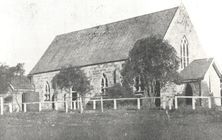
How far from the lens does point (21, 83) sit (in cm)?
4634

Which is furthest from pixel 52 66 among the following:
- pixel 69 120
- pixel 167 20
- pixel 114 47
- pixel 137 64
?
pixel 69 120

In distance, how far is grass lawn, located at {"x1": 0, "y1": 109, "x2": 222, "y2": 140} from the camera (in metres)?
16.5

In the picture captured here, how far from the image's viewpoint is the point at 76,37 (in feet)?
159

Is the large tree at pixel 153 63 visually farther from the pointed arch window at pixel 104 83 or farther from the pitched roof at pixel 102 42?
the pointed arch window at pixel 104 83

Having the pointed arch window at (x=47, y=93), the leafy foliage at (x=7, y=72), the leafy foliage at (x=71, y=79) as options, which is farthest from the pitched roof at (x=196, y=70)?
the pointed arch window at (x=47, y=93)

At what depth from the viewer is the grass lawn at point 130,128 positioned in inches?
651

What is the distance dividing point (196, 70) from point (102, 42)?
1238 centimetres

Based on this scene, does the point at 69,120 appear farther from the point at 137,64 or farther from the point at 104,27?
the point at 104,27

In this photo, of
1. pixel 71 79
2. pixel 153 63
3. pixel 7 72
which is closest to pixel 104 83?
pixel 71 79

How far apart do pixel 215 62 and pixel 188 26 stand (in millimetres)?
5362

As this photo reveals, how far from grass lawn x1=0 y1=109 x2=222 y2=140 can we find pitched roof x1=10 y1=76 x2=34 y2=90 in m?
18.7

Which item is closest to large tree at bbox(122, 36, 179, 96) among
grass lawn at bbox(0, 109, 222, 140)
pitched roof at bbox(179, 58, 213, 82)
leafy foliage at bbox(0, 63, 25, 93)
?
grass lawn at bbox(0, 109, 222, 140)

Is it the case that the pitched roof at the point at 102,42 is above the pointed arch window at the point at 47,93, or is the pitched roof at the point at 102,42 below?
above

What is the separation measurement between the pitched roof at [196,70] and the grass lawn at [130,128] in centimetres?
941
